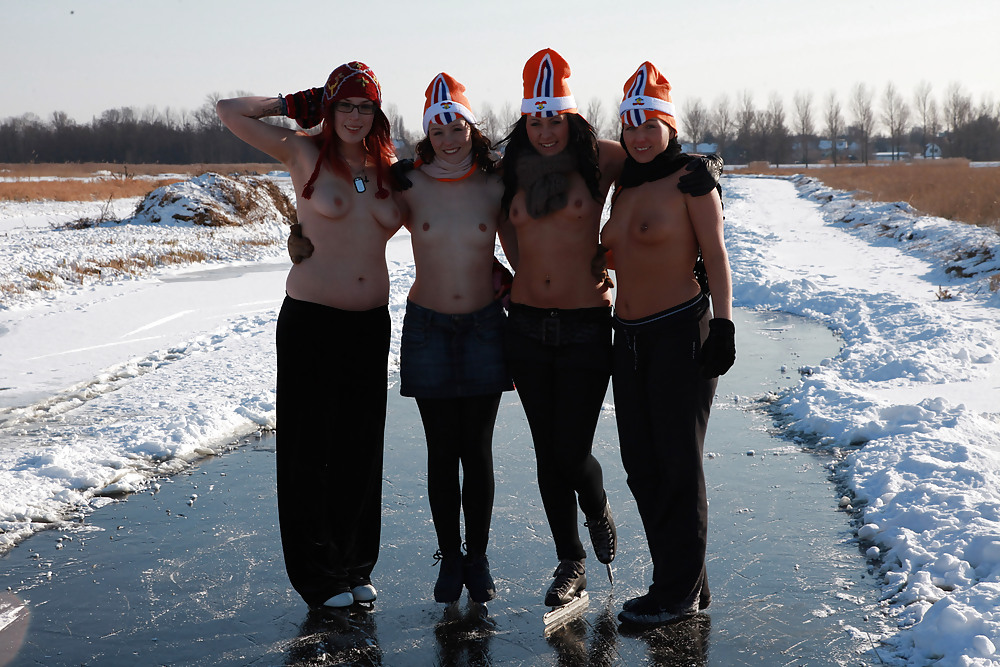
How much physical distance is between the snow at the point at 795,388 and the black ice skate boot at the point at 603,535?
1116 mm

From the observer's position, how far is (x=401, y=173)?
11.6 feet

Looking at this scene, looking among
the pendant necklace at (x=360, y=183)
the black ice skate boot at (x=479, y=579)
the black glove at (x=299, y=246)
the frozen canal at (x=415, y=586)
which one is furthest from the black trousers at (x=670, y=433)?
the black glove at (x=299, y=246)

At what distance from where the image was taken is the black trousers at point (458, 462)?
Answer: 3.46 metres

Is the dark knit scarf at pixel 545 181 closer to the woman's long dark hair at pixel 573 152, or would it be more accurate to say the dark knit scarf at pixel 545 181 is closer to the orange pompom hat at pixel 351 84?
the woman's long dark hair at pixel 573 152

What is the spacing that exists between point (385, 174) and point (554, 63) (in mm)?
840

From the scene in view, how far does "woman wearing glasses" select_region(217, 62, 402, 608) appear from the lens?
342cm

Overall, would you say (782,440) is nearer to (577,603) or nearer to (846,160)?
(577,603)

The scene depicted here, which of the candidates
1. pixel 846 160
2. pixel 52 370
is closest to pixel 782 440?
pixel 52 370

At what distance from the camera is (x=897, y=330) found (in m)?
8.49

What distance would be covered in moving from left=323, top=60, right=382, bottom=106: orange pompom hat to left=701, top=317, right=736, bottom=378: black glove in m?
1.65

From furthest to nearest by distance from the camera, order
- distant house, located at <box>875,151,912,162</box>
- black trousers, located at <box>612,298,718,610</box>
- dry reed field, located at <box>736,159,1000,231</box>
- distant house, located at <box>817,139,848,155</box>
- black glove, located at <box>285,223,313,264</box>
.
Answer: distant house, located at <box>817,139,848,155</box> → distant house, located at <box>875,151,912,162</box> → dry reed field, located at <box>736,159,1000,231</box> → black glove, located at <box>285,223,313,264</box> → black trousers, located at <box>612,298,718,610</box>

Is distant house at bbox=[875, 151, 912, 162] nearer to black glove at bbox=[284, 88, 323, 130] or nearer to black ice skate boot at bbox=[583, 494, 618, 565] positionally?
black ice skate boot at bbox=[583, 494, 618, 565]

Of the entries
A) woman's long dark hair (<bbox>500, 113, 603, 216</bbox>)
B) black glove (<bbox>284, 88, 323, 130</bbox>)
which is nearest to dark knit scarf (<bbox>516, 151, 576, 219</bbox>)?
woman's long dark hair (<bbox>500, 113, 603, 216</bbox>)

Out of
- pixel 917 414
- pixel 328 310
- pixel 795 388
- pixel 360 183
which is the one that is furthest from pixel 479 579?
pixel 795 388
